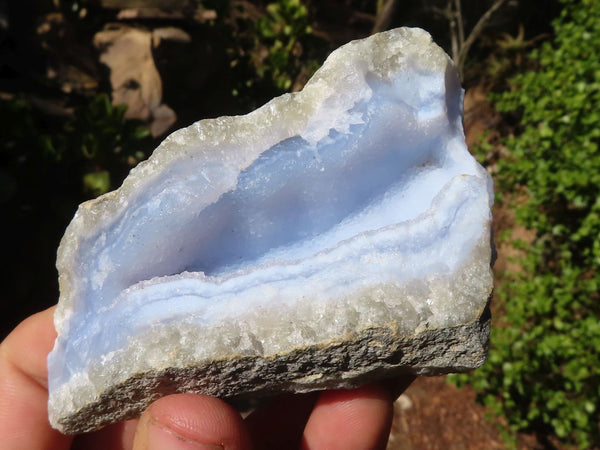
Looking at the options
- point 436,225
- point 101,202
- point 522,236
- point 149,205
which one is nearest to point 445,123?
point 436,225

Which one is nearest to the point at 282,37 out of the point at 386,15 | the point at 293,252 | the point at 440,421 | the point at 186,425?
the point at 386,15

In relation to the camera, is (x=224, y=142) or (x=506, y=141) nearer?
(x=224, y=142)

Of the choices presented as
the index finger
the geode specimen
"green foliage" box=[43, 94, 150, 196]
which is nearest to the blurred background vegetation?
"green foliage" box=[43, 94, 150, 196]

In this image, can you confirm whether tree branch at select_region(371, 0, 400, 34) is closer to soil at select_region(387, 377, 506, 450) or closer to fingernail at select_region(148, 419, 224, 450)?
soil at select_region(387, 377, 506, 450)

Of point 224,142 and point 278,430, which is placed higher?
point 224,142

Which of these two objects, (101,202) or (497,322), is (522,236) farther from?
(101,202)

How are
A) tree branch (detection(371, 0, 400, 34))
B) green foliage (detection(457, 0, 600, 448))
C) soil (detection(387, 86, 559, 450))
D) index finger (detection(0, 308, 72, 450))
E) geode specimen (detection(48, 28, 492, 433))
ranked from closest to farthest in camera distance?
geode specimen (detection(48, 28, 492, 433)) → index finger (detection(0, 308, 72, 450)) → green foliage (detection(457, 0, 600, 448)) → soil (detection(387, 86, 559, 450)) → tree branch (detection(371, 0, 400, 34))

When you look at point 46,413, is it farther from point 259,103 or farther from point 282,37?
point 282,37

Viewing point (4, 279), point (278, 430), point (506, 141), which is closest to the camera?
point (278, 430)
